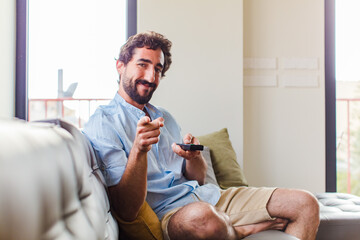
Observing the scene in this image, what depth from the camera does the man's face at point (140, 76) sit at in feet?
5.71

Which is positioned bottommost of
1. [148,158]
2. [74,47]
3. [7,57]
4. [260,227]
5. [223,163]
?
[260,227]

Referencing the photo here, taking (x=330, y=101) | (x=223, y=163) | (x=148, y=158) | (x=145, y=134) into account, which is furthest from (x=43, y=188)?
(x=330, y=101)

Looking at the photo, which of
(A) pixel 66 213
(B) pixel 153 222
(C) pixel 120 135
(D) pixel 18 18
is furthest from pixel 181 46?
(A) pixel 66 213

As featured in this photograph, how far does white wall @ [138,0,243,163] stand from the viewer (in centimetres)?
292

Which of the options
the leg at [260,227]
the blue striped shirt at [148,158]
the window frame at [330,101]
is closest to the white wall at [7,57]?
the blue striped shirt at [148,158]

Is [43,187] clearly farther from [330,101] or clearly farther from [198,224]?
[330,101]

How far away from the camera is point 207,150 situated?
2359 mm

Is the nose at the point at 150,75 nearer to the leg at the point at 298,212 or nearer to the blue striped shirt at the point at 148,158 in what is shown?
the blue striped shirt at the point at 148,158

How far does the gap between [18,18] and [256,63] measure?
6.45ft

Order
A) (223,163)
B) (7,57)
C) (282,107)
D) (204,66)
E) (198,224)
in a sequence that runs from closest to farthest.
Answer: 1. (198,224)
2. (223,163)
3. (7,57)
4. (204,66)
5. (282,107)

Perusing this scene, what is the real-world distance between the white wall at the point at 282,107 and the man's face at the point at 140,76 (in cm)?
155

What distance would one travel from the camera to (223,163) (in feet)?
7.79

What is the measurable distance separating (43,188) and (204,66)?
239cm

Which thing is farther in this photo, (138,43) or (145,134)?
(138,43)
